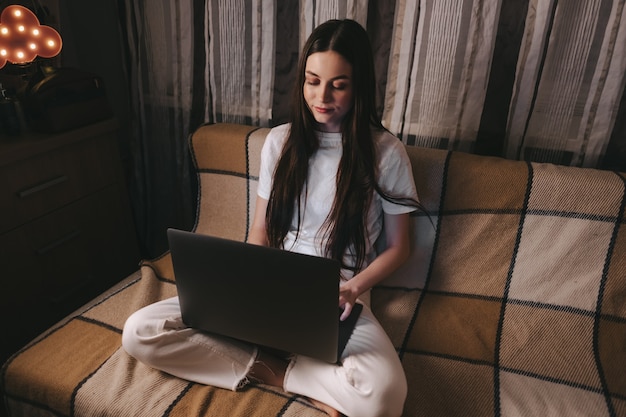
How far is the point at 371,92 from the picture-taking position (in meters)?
1.13

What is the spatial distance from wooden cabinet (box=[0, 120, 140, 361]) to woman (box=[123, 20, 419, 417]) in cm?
57

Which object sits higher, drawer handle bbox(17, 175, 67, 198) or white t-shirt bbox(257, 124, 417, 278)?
white t-shirt bbox(257, 124, 417, 278)

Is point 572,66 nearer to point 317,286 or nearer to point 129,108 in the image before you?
point 317,286

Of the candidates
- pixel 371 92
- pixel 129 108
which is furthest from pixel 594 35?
pixel 129 108

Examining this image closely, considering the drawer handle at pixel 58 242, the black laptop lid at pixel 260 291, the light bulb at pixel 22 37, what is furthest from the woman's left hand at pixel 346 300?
the light bulb at pixel 22 37

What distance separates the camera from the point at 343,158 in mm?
1163

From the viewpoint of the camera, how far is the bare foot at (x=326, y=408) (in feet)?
3.09

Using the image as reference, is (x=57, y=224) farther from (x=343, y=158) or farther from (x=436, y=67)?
(x=436, y=67)

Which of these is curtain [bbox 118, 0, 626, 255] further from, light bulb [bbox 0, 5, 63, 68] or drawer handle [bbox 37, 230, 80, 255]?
drawer handle [bbox 37, 230, 80, 255]

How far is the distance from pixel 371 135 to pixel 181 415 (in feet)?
2.56

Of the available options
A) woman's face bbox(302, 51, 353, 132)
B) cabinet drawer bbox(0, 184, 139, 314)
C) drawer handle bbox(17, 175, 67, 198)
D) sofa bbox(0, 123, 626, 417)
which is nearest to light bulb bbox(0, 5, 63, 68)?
drawer handle bbox(17, 175, 67, 198)

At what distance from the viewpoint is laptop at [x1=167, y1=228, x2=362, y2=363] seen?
85 centimetres

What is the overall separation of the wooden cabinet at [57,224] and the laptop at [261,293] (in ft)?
2.24

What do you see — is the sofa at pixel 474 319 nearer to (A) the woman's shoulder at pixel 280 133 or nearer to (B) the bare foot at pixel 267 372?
(B) the bare foot at pixel 267 372
